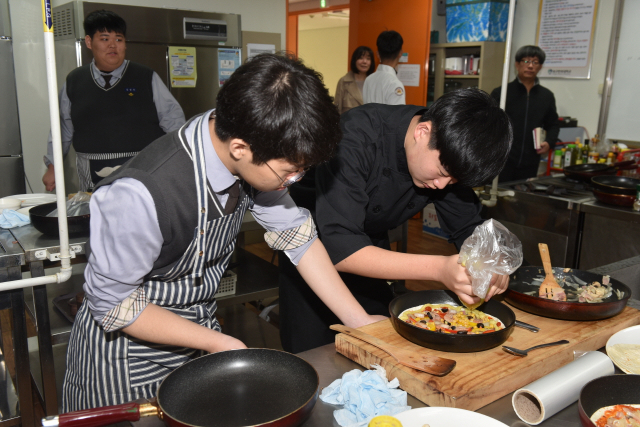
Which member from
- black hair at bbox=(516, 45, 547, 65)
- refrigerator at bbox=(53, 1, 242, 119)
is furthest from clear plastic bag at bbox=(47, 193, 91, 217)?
black hair at bbox=(516, 45, 547, 65)

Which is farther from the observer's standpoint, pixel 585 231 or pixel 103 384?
pixel 585 231

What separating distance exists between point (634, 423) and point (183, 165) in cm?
94

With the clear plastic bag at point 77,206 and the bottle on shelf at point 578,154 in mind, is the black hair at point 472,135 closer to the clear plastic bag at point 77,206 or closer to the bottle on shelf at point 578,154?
the clear plastic bag at point 77,206

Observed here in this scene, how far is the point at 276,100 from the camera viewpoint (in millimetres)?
912

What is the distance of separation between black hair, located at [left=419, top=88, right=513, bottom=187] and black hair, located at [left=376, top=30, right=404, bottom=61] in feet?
10.2

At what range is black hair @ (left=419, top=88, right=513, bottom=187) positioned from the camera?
1.21 meters

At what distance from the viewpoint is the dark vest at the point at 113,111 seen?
3.24 meters

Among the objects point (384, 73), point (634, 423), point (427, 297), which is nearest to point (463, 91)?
point (427, 297)

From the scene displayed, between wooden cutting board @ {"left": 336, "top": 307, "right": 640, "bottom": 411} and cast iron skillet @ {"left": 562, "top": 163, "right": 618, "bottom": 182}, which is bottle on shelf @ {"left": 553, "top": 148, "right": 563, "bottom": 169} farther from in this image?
wooden cutting board @ {"left": 336, "top": 307, "right": 640, "bottom": 411}

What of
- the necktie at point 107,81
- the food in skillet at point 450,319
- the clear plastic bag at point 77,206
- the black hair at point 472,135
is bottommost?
the food in skillet at point 450,319

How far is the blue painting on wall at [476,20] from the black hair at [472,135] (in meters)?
4.51

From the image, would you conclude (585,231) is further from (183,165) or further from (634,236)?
(183,165)

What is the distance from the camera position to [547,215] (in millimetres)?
2873

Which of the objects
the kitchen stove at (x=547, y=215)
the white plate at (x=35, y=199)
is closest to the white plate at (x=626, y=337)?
the kitchen stove at (x=547, y=215)
